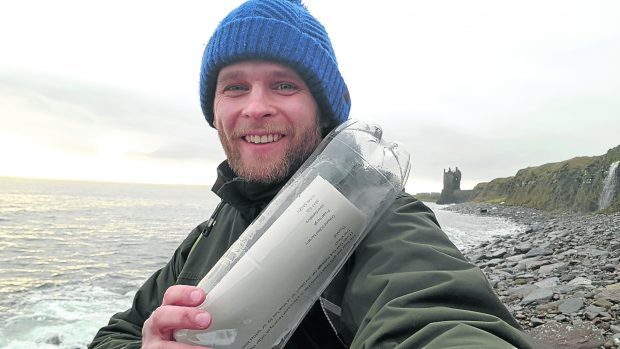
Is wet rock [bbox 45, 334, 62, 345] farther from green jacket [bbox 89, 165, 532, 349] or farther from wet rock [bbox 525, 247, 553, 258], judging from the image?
wet rock [bbox 525, 247, 553, 258]

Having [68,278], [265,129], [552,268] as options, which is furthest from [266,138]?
[68,278]

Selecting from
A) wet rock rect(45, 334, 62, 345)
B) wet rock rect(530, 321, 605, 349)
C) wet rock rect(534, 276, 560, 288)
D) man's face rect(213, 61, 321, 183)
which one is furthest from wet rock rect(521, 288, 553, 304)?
wet rock rect(45, 334, 62, 345)

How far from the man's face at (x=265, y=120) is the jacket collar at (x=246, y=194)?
0.06 meters

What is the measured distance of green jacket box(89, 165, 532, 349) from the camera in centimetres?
118

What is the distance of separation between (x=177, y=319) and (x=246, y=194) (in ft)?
3.49

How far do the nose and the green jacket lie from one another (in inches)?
29.4

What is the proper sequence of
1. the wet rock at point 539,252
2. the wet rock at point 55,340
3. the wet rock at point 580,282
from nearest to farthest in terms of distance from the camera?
the wet rock at point 55,340
the wet rock at point 580,282
the wet rock at point 539,252

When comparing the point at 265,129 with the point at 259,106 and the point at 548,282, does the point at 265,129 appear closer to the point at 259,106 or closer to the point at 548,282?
the point at 259,106

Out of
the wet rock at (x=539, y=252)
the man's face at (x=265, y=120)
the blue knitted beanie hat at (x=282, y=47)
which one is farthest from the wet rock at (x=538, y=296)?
the man's face at (x=265, y=120)

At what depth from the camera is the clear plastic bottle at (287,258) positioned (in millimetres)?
1350

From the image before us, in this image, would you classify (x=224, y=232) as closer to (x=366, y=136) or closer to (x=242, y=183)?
(x=242, y=183)

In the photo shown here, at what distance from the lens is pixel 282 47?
2.29 m

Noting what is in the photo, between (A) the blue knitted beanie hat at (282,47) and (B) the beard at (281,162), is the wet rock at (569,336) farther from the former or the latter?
(B) the beard at (281,162)

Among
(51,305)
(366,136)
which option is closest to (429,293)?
(366,136)
